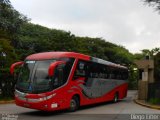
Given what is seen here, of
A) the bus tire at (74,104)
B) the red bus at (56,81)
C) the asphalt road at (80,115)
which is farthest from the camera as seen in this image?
the bus tire at (74,104)

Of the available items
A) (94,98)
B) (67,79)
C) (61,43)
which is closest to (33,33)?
(61,43)

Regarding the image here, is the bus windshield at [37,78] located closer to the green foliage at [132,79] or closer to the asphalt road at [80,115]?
the asphalt road at [80,115]

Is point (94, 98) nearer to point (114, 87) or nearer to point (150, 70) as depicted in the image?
point (114, 87)

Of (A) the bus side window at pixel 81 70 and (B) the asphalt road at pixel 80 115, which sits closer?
(B) the asphalt road at pixel 80 115

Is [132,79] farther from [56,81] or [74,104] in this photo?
[56,81]

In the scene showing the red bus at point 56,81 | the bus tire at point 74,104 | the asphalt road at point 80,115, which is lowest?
the asphalt road at point 80,115

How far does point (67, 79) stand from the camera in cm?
1873

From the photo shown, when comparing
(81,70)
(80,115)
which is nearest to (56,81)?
(80,115)

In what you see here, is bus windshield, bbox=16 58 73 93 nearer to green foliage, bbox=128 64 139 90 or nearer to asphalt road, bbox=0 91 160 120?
asphalt road, bbox=0 91 160 120

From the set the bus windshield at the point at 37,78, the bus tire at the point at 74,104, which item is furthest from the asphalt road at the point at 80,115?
the bus windshield at the point at 37,78

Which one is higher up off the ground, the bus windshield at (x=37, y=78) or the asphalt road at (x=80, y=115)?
the bus windshield at (x=37, y=78)

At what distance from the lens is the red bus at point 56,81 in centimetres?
1720

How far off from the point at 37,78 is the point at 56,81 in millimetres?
947

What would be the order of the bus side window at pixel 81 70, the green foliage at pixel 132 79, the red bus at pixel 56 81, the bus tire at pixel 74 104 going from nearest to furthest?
1. the red bus at pixel 56 81
2. the bus tire at pixel 74 104
3. the bus side window at pixel 81 70
4. the green foliage at pixel 132 79
